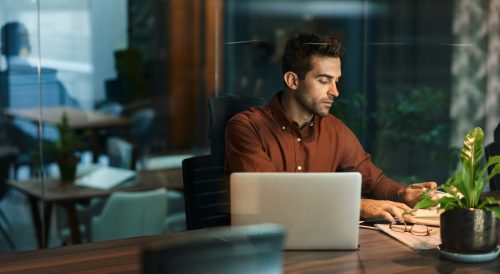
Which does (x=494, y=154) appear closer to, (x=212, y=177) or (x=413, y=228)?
(x=413, y=228)

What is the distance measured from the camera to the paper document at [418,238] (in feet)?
8.96

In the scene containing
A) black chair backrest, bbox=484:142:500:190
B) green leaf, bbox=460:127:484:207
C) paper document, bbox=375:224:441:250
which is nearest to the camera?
green leaf, bbox=460:127:484:207

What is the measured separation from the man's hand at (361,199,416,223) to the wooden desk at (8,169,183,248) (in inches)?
84.3

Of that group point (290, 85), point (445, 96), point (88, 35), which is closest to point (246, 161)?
point (290, 85)

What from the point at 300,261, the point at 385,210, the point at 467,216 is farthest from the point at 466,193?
the point at 300,261

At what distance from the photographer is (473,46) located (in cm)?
532

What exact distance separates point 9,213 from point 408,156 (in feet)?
7.95

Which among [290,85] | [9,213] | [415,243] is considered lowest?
[9,213]

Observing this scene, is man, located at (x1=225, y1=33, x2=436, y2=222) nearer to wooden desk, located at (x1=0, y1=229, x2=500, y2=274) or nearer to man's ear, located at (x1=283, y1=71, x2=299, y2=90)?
man's ear, located at (x1=283, y1=71, x2=299, y2=90)

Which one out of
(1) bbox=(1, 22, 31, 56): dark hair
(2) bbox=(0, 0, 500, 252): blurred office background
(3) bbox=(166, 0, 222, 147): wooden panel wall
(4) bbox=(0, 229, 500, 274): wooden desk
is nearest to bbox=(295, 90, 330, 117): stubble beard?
(4) bbox=(0, 229, 500, 274): wooden desk

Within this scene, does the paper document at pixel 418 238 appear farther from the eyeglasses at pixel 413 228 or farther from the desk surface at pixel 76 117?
the desk surface at pixel 76 117

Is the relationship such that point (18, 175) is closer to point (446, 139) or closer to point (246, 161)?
point (246, 161)

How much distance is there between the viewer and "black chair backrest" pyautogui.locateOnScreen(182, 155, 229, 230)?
333 centimetres

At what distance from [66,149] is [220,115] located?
5.05ft
